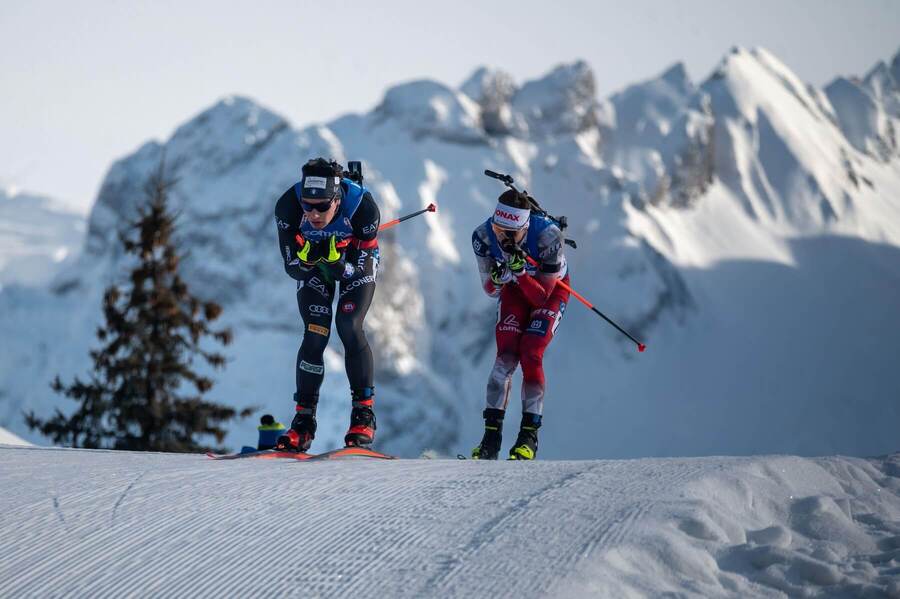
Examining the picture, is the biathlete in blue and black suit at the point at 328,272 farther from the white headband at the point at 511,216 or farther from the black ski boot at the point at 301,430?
the white headband at the point at 511,216

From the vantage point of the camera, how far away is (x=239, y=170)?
4628 inches

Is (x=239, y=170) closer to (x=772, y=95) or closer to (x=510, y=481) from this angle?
(x=772, y=95)

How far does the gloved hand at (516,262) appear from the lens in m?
11.3

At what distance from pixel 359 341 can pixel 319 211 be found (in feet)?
4.48

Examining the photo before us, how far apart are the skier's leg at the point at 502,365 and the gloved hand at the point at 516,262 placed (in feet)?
1.30

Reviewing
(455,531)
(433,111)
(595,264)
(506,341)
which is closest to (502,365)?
(506,341)

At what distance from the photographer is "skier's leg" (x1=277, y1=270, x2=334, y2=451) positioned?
10820 mm

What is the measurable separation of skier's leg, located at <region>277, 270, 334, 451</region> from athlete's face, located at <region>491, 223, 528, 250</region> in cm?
178

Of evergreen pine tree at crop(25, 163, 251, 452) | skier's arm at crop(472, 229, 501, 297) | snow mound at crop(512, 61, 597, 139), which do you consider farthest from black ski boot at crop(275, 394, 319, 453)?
snow mound at crop(512, 61, 597, 139)

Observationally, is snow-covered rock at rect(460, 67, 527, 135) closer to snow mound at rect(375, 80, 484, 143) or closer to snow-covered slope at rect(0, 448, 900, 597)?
snow mound at rect(375, 80, 484, 143)

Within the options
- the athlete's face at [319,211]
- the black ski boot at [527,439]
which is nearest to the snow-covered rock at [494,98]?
the black ski boot at [527,439]

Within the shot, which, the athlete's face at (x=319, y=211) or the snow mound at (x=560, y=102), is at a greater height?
the snow mound at (x=560, y=102)

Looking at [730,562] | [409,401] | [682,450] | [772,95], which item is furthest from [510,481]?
[772,95]

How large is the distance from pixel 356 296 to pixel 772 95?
132m
